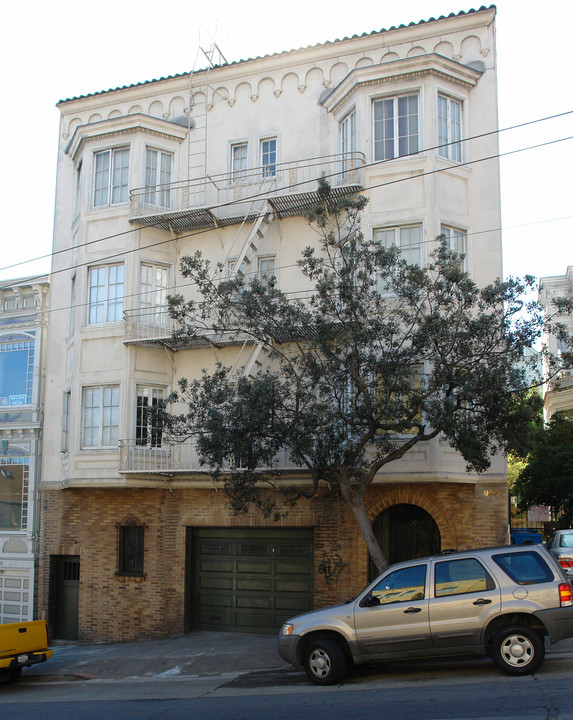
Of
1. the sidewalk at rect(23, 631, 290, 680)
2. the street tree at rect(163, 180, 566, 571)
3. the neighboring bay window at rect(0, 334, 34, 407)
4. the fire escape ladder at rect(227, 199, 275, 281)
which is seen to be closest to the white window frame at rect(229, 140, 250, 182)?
the fire escape ladder at rect(227, 199, 275, 281)

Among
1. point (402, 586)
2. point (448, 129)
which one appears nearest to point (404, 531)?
point (402, 586)

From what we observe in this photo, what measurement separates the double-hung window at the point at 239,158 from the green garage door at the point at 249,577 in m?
8.92

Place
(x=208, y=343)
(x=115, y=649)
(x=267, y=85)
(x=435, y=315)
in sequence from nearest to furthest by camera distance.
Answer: (x=435, y=315), (x=115, y=649), (x=208, y=343), (x=267, y=85)

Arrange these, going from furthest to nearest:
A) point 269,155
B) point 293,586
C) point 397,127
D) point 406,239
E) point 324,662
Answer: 1. point 269,155
2. point 293,586
3. point 397,127
4. point 406,239
5. point 324,662

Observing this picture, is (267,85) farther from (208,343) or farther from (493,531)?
(493,531)

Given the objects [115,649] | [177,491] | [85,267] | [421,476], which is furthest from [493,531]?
[85,267]

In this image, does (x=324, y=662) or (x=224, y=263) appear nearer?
(x=324, y=662)

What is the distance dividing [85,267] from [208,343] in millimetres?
4013

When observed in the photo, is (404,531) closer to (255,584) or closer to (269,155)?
(255,584)

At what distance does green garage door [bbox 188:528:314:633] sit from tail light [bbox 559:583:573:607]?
8.15 metres

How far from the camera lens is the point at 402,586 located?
35.3ft

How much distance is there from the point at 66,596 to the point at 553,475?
1699 cm

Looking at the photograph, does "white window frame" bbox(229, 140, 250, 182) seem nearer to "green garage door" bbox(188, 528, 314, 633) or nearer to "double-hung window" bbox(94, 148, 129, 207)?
"double-hung window" bbox(94, 148, 129, 207)

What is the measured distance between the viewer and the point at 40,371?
71.5 feet
